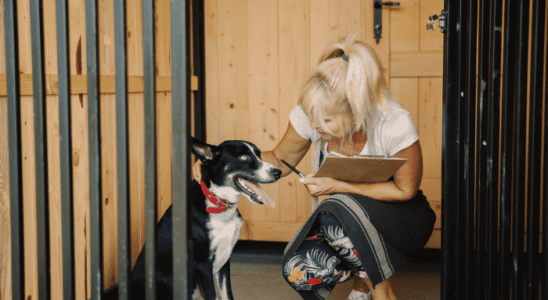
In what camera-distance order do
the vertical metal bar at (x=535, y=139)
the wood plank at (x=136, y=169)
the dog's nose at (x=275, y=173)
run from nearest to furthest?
the vertical metal bar at (x=535, y=139) → the dog's nose at (x=275, y=173) → the wood plank at (x=136, y=169)

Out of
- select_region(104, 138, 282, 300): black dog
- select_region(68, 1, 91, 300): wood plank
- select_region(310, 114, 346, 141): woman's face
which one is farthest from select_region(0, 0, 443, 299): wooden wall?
select_region(310, 114, 346, 141): woman's face

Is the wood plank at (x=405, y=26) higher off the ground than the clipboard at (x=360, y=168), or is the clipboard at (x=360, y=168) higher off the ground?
the wood plank at (x=405, y=26)

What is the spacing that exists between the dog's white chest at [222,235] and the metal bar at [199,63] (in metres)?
0.96

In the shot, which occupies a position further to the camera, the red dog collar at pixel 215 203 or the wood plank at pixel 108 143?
the wood plank at pixel 108 143

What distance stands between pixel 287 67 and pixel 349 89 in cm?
107

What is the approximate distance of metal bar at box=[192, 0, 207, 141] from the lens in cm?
254

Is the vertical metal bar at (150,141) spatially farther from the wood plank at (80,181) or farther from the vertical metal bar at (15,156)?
the wood plank at (80,181)

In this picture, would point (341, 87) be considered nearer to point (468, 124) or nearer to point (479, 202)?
point (468, 124)

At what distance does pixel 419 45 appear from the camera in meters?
2.41

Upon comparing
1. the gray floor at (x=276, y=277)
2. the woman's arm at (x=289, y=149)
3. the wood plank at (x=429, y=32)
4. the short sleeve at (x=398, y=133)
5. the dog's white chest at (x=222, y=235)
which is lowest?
the gray floor at (x=276, y=277)

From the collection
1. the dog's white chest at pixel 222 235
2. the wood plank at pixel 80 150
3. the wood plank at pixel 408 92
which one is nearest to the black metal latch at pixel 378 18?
the wood plank at pixel 408 92

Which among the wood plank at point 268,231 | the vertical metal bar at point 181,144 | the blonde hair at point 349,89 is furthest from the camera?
the wood plank at point 268,231

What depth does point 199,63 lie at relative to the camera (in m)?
2.60

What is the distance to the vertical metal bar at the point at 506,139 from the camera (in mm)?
1254
